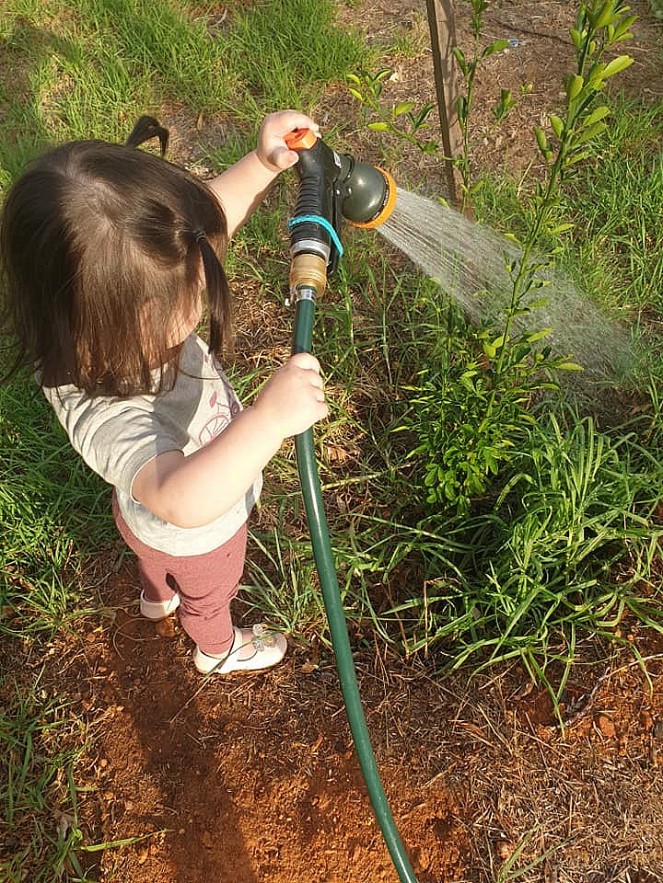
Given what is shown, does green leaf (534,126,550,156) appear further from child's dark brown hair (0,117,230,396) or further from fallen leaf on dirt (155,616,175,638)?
fallen leaf on dirt (155,616,175,638)

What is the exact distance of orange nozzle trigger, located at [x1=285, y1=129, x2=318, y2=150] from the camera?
56.4 inches

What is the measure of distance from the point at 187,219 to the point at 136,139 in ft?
1.25

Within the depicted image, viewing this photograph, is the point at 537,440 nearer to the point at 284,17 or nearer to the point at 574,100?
the point at 574,100

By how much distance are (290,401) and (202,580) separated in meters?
0.62

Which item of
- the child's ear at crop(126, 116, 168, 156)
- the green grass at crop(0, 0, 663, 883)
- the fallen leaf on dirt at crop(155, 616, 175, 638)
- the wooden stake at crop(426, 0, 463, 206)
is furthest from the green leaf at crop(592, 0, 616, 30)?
the fallen leaf on dirt at crop(155, 616, 175, 638)

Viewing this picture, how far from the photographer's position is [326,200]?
1.42m

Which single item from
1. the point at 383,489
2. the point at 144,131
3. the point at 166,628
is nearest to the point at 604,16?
the point at 144,131

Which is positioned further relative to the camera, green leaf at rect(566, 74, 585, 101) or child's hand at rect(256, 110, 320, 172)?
child's hand at rect(256, 110, 320, 172)

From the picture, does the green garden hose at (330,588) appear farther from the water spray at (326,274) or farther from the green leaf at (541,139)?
the green leaf at (541,139)

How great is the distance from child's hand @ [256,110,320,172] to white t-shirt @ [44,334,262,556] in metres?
0.44

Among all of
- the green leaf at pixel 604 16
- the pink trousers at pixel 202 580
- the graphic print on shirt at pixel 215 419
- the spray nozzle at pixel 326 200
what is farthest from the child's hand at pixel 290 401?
→ the green leaf at pixel 604 16

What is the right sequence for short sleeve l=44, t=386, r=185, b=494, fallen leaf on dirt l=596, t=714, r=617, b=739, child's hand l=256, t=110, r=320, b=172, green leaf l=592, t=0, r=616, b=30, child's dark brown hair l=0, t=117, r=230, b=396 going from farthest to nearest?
fallen leaf on dirt l=596, t=714, r=617, b=739
child's hand l=256, t=110, r=320, b=172
short sleeve l=44, t=386, r=185, b=494
child's dark brown hair l=0, t=117, r=230, b=396
green leaf l=592, t=0, r=616, b=30

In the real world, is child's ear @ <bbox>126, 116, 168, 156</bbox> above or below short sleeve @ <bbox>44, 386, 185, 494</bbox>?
above

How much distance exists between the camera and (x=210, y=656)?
6.23 feet
